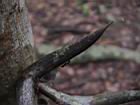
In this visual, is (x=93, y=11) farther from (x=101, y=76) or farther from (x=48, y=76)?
(x=48, y=76)

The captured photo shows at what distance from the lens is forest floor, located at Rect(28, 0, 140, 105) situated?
3867 mm

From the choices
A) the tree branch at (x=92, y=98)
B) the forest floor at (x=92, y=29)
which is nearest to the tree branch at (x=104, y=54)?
the forest floor at (x=92, y=29)

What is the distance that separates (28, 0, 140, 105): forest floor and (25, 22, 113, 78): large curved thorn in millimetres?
2269

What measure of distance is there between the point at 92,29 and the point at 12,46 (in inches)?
145

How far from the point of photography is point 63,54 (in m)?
1.03

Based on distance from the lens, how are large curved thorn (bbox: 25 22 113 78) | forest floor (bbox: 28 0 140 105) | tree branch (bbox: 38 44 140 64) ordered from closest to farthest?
large curved thorn (bbox: 25 22 113 78) → forest floor (bbox: 28 0 140 105) → tree branch (bbox: 38 44 140 64)

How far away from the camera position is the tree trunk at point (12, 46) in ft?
3.38

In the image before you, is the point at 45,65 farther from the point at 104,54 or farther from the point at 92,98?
the point at 104,54

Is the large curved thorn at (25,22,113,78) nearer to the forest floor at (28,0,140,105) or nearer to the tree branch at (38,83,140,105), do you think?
the tree branch at (38,83,140,105)

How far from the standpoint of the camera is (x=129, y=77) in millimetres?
3906

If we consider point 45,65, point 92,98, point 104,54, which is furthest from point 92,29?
point 45,65

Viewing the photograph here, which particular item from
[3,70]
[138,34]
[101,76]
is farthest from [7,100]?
[138,34]

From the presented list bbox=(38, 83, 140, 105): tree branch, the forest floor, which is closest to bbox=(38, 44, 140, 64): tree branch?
the forest floor

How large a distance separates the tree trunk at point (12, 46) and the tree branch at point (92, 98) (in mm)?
91
